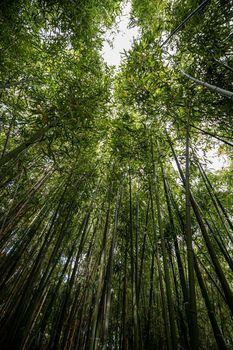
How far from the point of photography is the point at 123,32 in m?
4.21

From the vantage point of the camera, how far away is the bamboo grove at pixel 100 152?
7.63 ft

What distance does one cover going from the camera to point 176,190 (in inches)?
164

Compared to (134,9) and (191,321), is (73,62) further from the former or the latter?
(191,321)

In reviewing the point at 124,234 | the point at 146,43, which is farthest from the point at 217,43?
the point at 124,234

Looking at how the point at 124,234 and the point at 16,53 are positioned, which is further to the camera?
the point at 124,234

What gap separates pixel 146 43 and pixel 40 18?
185cm

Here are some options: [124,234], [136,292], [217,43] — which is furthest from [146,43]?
[136,292]

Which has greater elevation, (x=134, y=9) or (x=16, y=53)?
(x=134, y=9)


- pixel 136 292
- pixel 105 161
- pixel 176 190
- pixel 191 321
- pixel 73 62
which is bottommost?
pixel 191 321

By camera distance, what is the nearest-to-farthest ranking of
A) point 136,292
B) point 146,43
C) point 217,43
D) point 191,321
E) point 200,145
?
1. point 191,321
2. point 136,292
3. point 217,43
4. point 146,43
5. point 200,145

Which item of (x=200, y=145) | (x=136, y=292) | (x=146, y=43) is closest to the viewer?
(x=136, y=292)

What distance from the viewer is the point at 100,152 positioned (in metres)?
4.39

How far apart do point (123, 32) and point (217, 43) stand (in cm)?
243

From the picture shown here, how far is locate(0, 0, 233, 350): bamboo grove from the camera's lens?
2.33 meters
